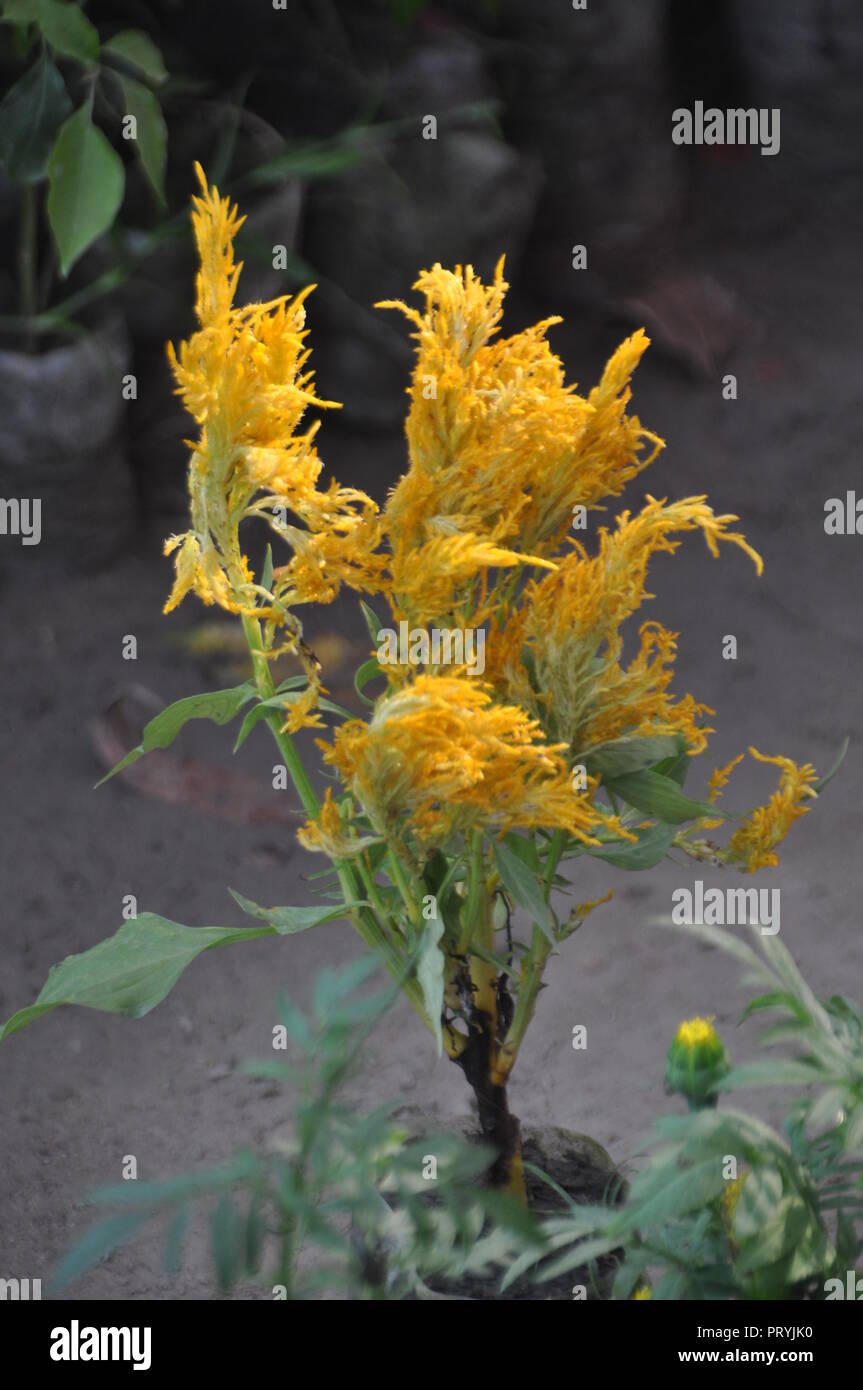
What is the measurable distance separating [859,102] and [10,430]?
1751 millimetres

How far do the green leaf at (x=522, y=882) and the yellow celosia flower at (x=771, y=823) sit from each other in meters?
0.14

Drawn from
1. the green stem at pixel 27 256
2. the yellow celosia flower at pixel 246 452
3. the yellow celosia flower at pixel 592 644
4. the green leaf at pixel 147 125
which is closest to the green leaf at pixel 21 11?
the green leaf at pixel 147 125

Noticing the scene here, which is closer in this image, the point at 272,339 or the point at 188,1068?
the point at 272,339

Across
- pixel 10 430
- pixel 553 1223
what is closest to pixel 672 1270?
pixel 553 1223

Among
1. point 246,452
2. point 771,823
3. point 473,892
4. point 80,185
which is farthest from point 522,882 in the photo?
point 80,185

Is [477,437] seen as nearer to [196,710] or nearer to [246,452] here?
[246,452]

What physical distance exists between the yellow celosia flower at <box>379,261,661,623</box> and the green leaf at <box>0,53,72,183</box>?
3.95 feet

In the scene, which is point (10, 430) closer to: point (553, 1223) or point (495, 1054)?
point (495, 1054)

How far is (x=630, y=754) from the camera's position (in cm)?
91

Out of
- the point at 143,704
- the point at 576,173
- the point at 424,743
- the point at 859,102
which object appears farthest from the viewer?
the point at 859,102

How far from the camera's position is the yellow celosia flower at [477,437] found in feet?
2.64

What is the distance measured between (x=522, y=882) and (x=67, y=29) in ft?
4.39

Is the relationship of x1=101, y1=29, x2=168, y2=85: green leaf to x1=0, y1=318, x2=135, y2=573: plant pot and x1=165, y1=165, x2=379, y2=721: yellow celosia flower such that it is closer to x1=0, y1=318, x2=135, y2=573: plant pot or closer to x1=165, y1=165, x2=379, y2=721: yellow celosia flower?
x1=0, y1=318, x2=135, y2=573: plant pot
